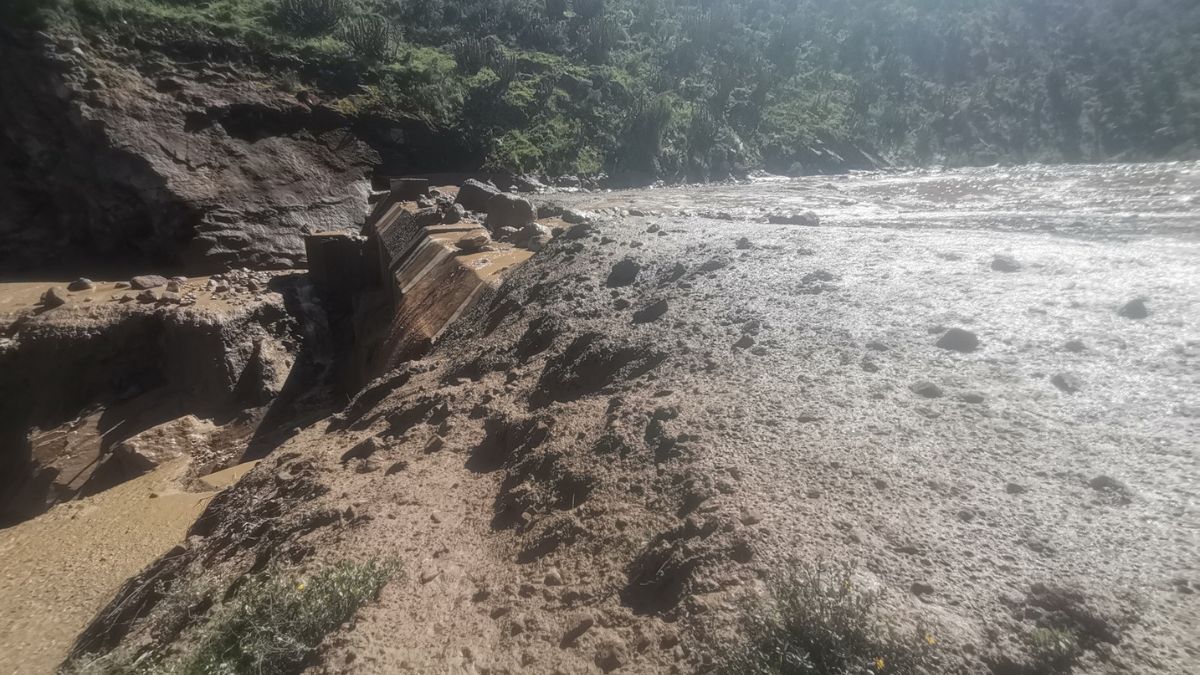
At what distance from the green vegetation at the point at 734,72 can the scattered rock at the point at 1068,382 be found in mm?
13035

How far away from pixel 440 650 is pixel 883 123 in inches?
843

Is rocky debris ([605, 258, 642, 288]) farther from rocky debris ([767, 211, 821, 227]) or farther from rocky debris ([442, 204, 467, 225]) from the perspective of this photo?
rocky debris ([442, 204, 467, 225])

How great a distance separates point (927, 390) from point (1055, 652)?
1431 millimetres

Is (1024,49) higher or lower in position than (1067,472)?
higher

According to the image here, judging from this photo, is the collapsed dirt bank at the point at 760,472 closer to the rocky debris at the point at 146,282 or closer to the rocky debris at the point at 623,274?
the rocky debris at the point at 623,274

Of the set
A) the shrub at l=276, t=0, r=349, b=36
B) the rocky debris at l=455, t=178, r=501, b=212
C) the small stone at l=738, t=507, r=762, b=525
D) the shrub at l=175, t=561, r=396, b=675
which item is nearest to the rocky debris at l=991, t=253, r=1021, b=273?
the small stone at l=738, t=507, r=762, b=525

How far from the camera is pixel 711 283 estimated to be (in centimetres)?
474

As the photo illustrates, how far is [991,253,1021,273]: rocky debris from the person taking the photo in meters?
4.62

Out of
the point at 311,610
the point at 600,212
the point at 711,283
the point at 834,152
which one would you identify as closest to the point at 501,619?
the point at 311,610

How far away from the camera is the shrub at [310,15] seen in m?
14.4

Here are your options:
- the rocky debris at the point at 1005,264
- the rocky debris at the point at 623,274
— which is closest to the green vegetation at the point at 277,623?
the rocky debris at the point at 623,274

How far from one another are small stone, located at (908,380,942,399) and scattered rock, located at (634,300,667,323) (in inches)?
63.5

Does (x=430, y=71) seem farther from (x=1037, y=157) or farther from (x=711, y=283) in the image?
(x=1037, y=157)

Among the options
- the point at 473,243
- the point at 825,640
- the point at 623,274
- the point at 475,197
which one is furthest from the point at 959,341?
the point at 475,197
